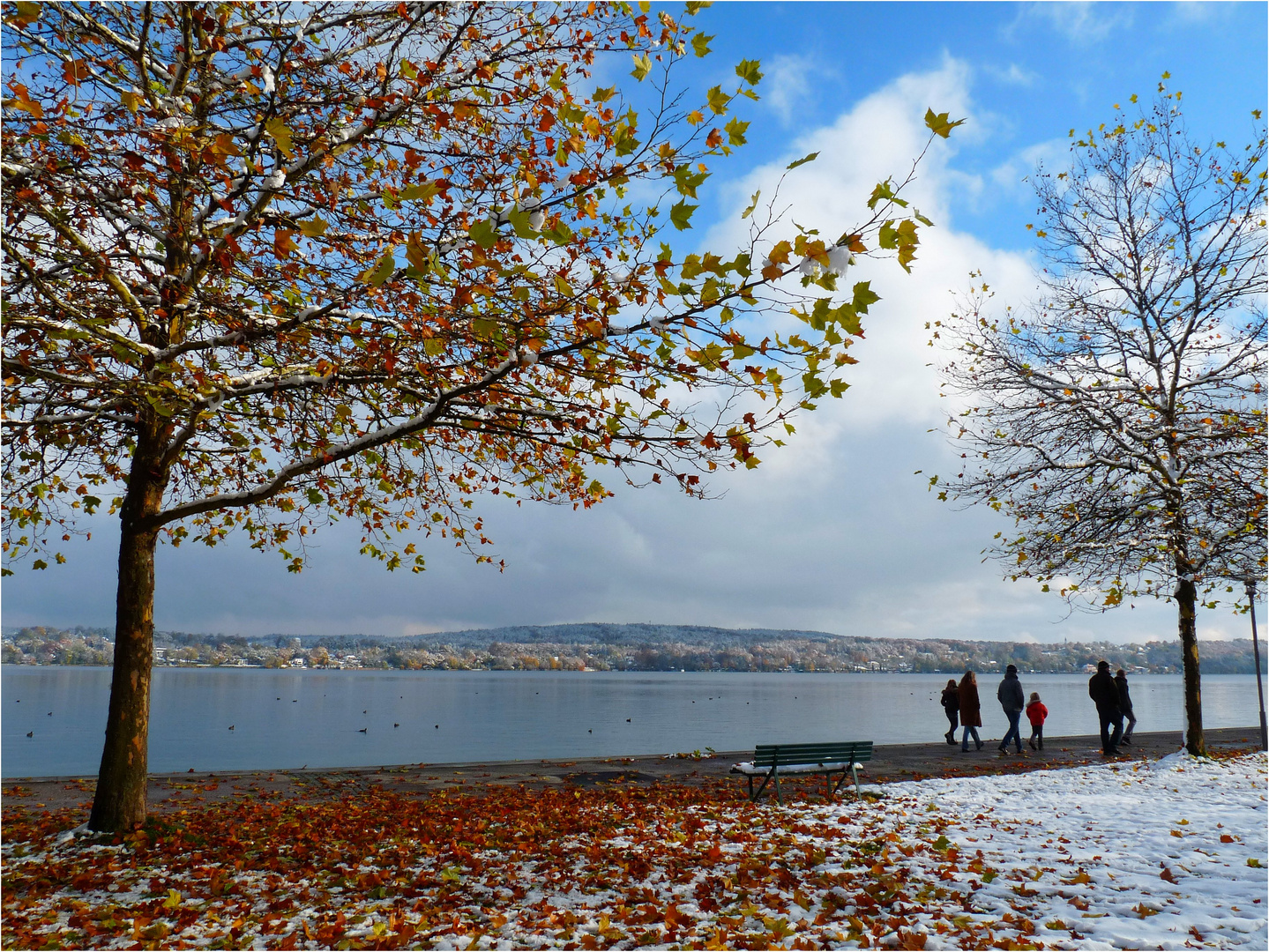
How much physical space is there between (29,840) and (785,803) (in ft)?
26.8

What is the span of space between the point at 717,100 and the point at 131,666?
7.49 m

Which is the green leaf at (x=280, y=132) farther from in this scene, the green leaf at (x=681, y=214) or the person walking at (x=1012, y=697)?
the person walking at (x=1012, y=697)

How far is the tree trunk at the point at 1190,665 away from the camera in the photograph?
1399 cm

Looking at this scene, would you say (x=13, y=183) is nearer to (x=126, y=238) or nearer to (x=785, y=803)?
(x=126, y=238)

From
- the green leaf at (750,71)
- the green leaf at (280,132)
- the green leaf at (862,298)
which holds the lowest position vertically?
the green leaf at (862,298)

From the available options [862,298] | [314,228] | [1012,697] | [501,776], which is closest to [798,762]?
[501,776]

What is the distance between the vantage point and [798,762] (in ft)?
32.8

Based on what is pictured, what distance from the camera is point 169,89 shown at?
6617 mm

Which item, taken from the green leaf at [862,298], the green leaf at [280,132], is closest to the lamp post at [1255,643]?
the green leaf at [862,298]

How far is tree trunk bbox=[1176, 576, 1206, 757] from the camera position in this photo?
14.0 meters

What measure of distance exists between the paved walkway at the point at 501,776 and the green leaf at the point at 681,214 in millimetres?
8848

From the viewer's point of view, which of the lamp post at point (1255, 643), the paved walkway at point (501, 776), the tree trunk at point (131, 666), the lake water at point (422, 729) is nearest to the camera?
the tree trunk at point (131, 666)

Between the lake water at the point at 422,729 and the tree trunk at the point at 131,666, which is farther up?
the tree trunk at the point at 131,666

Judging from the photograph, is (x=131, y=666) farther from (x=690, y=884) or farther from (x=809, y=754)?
(x=809, y=754)
